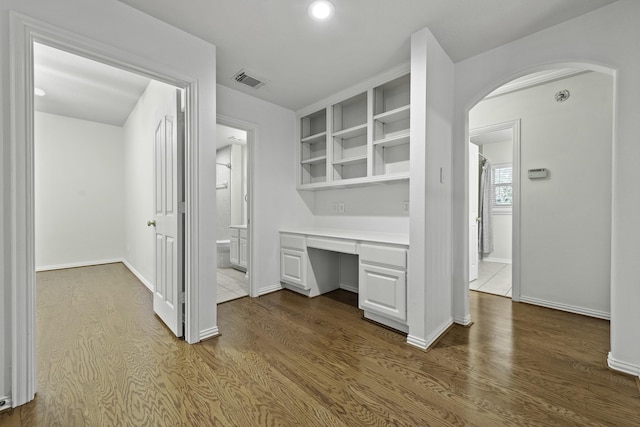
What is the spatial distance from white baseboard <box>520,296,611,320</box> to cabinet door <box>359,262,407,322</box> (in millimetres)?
1837

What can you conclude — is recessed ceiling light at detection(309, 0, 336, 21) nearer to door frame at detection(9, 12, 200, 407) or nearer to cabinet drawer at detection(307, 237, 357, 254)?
door frame at detection(9, 12, 200, 407)

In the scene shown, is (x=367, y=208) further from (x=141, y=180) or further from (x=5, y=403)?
(x=141, y=180)

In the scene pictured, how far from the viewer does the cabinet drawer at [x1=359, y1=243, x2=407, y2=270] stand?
2232 mm

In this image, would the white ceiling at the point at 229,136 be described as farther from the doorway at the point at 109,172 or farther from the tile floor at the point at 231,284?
the tile floor at the point at 231,284

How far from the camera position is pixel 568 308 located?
9.11ft

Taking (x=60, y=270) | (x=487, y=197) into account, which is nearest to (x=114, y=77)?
(x=60, y=270)

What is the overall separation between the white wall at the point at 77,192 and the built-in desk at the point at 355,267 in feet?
13.2

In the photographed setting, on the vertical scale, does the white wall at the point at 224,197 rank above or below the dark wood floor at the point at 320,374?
above

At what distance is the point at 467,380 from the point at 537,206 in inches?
89.7

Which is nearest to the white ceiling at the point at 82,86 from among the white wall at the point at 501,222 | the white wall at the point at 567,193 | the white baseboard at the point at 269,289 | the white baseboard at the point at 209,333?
the white baseboard at the point at 269,289

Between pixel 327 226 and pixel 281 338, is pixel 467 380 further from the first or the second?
pixel 327 226

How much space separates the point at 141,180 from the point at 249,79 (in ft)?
7.97

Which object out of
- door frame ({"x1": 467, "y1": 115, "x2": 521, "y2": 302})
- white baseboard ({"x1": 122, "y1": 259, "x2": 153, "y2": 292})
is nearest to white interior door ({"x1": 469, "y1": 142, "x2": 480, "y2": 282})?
door frame ({"x1": 467, "y1": 115, "x2": 521, "y2": 302})

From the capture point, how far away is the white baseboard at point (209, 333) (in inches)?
85.6
